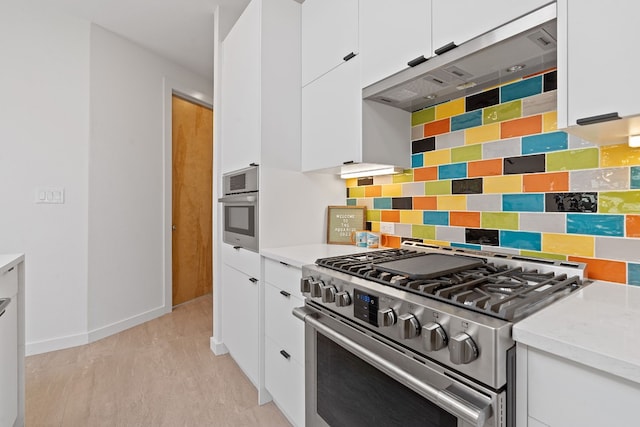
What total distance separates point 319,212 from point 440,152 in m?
0.85

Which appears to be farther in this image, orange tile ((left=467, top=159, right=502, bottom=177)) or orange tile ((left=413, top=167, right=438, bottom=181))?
orange tile ((left=413, top=167, right=438, bottom=181))

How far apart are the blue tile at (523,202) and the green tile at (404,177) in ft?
1.71

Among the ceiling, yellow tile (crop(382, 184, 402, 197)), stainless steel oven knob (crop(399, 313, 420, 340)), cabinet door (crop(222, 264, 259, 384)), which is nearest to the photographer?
stainless steel oven knob (crop(399, 313, 420, 340))

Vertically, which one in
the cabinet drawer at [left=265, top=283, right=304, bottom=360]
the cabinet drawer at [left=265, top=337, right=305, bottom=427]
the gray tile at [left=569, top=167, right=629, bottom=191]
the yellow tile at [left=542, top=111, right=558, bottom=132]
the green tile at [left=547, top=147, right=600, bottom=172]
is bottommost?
the cabinet drawer at [left=265, top=337, right=305, bottom=427]

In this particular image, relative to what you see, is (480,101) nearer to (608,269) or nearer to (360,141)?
(360,141)

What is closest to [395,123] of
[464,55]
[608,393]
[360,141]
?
[360,141]

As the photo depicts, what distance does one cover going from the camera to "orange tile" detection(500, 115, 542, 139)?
4.19ft

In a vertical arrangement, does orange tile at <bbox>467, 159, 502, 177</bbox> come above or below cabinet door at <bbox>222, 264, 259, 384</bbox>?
above

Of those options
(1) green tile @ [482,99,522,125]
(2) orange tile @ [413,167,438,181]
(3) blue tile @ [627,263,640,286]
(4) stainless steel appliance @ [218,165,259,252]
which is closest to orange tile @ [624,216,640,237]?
(3) blue tile @ [627,263,640,286]

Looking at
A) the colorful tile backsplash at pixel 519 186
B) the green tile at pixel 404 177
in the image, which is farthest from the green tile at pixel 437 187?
the green tile at pixel 404 177

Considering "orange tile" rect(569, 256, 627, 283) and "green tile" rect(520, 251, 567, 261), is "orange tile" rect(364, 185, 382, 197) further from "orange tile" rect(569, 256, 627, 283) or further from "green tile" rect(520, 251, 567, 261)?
"orange tile" rect(569, 256, 627, 283)

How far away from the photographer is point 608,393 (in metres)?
0.60

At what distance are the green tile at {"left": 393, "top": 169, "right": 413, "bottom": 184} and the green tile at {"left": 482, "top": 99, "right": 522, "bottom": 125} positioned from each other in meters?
0.46

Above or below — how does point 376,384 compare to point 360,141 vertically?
below
